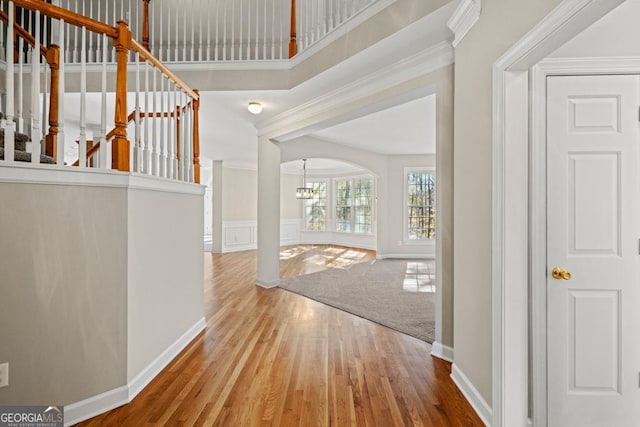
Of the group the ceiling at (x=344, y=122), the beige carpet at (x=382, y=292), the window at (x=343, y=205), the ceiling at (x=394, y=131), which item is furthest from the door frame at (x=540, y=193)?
the window at (x=343, y=205)

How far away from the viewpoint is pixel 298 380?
2355 millimetres

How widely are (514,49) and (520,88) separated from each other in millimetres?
213

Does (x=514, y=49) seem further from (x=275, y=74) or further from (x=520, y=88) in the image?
(x=275, y=74)

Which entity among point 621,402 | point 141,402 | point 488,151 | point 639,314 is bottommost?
point 141,402

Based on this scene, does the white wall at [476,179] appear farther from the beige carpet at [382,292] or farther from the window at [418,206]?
the window at [418,206]

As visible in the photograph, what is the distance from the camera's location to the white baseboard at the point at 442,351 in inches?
106

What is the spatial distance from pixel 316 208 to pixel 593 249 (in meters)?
9.35

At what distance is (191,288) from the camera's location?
3.10 meters

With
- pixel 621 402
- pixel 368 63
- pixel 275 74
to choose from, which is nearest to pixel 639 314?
pixel 621 402

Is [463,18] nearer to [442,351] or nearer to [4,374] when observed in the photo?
[442,351]

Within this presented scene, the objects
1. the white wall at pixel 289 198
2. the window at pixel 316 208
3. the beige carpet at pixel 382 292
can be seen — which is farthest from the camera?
the window at pixel 316 208

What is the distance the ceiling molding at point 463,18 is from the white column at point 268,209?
10.8ft

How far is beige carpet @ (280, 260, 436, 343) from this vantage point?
3629mm

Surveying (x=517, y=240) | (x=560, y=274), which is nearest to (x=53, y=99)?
(x=517, y=240)
